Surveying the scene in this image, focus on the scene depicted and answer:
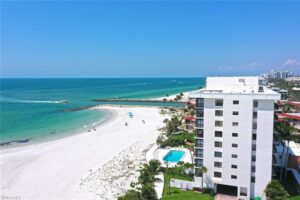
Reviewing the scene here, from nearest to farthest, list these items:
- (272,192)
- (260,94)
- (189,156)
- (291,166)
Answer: (272,192) → (260,94) → (291,166) → (189,156)

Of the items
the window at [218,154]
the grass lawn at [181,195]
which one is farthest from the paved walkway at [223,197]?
the window at [218,154]

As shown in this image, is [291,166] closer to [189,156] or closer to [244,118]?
[244,118]

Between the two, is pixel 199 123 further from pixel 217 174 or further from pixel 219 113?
pixel 217 174

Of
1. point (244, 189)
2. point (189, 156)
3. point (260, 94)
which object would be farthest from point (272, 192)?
point (189, 156)

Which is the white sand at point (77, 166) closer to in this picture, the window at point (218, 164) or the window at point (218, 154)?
the window at point (218, 164)

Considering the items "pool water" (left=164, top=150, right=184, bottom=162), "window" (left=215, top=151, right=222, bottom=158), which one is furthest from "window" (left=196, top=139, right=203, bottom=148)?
"pool water" (left=164, top=150, right=184, bottom=162)

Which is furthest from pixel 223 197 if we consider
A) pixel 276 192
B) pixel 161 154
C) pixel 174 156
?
pixel 161 154
